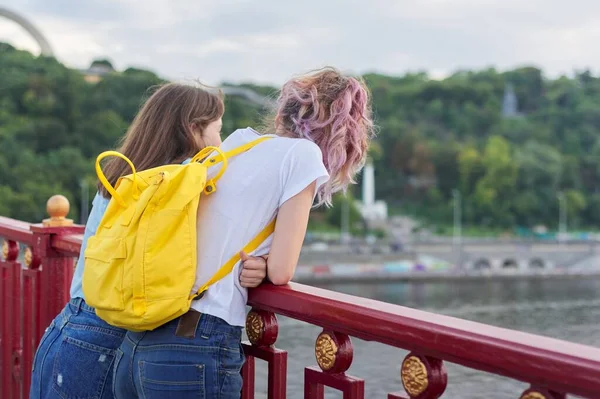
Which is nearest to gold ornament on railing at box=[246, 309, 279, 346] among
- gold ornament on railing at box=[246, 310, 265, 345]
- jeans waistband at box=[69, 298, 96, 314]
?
gold ornament on railing at box=[246, 310, 265, 345]

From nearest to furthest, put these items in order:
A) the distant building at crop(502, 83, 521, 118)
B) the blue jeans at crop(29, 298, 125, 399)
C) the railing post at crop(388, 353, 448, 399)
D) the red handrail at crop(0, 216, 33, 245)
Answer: the railing post at crop(388, 353, 448, 399) < the blue jeans at crop(29, 298, 125, 399) < the red handrail at crop(0, 216, 33, 245) < the distant building at crop(502, 83, 521, 118)

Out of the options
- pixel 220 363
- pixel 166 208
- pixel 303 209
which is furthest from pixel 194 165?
pixel 220 363

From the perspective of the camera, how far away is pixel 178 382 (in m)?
1.52

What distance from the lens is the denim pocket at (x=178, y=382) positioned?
1.52 metres

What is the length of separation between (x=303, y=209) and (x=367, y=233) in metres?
56.0

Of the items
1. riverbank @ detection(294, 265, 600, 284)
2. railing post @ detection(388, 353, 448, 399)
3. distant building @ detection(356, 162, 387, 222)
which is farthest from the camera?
distant building @ detection(356, 162, 387, 222)

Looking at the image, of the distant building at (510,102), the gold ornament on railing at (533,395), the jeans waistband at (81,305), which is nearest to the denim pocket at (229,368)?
the jeans waistband at (81,305)

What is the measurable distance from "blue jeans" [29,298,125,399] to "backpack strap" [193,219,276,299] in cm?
32

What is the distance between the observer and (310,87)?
1.66 m

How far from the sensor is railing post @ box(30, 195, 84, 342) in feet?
8.43

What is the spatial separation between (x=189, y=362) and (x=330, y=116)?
531 mm

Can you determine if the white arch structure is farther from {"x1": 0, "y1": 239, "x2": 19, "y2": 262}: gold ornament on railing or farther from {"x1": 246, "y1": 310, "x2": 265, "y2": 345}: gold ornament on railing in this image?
{"x1": 246, "y1": 310, "x2": 265, "y2": 345}: gold ornament on railing

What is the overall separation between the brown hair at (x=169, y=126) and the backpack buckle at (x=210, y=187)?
0.23 metres

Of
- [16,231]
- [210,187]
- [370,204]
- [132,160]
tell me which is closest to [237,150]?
[210,187]
